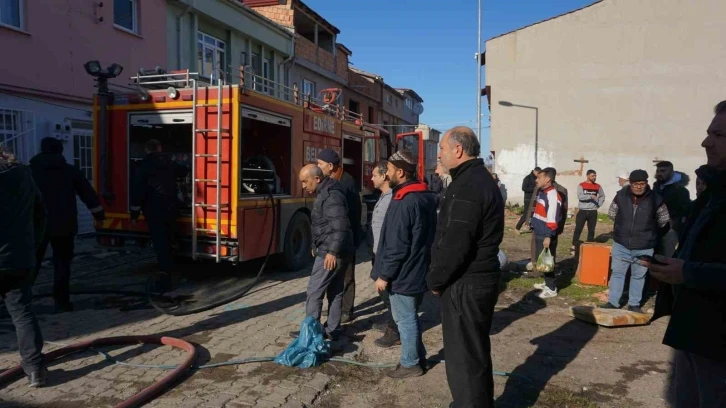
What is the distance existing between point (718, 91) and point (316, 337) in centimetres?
2006

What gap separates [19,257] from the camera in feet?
12.1

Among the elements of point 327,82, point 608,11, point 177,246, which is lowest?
point 177,246

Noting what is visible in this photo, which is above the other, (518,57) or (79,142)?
(518,57)

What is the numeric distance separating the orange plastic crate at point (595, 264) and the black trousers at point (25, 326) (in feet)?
22.3

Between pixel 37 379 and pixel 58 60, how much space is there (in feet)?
29.9

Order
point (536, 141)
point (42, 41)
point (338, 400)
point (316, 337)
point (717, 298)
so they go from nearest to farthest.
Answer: point (717, 298)
point (338, 400)
point (316, 337)
point (42, 41)
point (536, 141)

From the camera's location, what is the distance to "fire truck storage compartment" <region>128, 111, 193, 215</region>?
6.99 m

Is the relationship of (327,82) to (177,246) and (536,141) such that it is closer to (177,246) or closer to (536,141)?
(536,141)

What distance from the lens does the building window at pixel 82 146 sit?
37.6 feet

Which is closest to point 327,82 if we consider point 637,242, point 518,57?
point 518,57

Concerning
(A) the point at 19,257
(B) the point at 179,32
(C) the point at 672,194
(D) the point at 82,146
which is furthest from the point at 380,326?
(B) the point at 179,32

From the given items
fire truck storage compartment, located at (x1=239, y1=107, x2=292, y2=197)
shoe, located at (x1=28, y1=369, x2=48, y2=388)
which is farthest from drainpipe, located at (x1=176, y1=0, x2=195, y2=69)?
shoe, located at (x1=28, y1=369, x2=48, y2=388)

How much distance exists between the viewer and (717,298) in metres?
2.12

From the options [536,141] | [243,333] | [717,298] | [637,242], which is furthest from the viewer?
[536,141]
